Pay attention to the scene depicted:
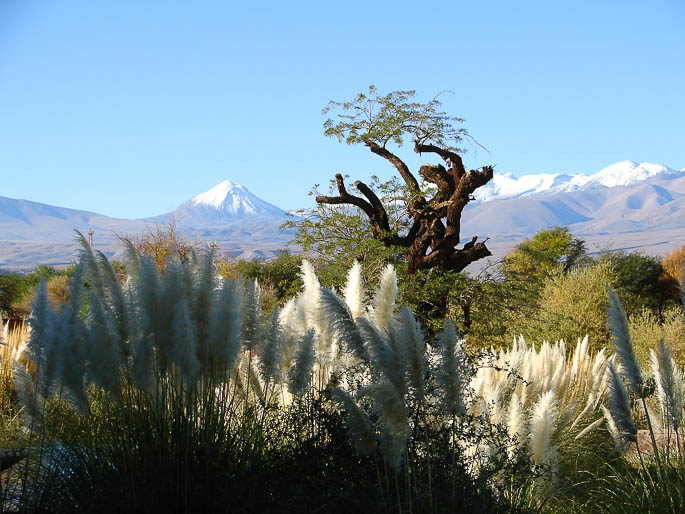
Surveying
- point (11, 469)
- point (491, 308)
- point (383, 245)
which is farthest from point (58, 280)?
point (11, 469)

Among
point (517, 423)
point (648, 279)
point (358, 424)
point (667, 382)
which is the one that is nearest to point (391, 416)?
point (358, 424)

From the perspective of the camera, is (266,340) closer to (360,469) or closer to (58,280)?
(360,469)

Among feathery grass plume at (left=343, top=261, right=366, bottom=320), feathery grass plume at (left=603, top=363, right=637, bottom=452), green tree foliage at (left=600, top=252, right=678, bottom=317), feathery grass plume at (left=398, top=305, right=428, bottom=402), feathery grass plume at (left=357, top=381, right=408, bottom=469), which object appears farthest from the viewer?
green tree foliage at (left=600, top=252, right=678, bottom=317)

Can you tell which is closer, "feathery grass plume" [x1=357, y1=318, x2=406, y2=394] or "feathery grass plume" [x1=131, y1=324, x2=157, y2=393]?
"feathery grass plume" [x1=357, y1=318, x2=406, y2=394]

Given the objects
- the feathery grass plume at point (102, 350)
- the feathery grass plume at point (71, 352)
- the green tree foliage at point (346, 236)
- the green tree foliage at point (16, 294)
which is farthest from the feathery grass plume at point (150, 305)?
the green tree foliage at point (16, 294)

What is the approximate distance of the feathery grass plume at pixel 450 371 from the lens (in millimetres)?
2914

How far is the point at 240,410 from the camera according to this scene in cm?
377

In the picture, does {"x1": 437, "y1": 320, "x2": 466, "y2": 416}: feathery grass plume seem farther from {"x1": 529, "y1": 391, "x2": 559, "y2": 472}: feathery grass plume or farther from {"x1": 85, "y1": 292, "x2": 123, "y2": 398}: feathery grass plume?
{"x1": 85, "y1": 292, "x2": 123, "y2": 398}: feathery grass plume

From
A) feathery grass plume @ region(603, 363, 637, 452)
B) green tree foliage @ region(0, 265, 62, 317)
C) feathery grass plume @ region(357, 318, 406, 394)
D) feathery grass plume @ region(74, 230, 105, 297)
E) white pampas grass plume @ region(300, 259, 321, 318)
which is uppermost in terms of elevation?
feathery grass plume @ region(74, 230, 105, 297)

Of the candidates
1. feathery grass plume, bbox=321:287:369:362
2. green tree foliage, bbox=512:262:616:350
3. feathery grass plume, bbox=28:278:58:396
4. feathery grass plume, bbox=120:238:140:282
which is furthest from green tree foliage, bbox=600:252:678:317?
feathery grass plume, bbox=28:278:58:396

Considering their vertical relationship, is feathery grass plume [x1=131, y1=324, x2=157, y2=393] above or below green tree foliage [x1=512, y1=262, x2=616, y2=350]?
above

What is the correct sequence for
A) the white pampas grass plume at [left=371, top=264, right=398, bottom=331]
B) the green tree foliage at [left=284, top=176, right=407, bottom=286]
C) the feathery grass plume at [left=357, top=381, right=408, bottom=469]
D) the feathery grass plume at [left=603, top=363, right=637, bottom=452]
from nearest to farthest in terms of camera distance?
the feathery grass plume at [left=357, top=381, right=408, bottom=469] < the white pampas grass plume at [left=371, top=264, right=398, bottom=331] < the feathery grass plume at [left=603, top=363, right=637, bottom=452] < the green tree foliage at [left=284, top=176, right=407, bottom=286]

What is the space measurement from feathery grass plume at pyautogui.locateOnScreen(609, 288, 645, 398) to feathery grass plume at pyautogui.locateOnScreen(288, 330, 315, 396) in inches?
61.6

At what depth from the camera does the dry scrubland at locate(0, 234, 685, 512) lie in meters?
2.94
